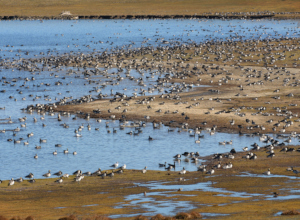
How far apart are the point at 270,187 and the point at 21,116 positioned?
28179mm

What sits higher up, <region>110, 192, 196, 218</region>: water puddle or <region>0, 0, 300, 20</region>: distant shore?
<region>0, 0, 300, 20</region>: distant shore

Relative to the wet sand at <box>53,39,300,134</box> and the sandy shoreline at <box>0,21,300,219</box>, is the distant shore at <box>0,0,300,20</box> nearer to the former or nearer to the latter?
the sandy shoreline at <box>0,21,300,219</box>

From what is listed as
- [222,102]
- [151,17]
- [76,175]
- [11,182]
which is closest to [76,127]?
[76,175]

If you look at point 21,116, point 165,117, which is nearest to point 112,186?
point 165,117

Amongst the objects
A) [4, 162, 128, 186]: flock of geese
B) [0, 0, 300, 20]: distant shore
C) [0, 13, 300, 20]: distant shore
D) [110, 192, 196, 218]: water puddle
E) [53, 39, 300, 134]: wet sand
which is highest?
[0, 0, 300, 20]: distant shore

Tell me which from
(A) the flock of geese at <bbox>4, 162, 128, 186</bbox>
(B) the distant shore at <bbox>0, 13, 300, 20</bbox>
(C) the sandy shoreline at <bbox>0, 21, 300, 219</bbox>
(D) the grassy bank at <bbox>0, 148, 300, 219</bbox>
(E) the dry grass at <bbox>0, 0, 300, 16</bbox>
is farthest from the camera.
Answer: (E) the dry grass at <bbox>0, 0, 300, 16</bbox>

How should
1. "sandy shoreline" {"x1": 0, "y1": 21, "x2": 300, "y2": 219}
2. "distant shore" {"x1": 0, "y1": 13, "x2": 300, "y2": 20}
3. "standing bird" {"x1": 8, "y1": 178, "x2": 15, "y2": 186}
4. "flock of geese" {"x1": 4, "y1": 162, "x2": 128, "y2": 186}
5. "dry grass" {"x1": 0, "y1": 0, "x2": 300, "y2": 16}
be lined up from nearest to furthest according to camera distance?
1. "sandy shoreline" {"x1": 0, "y1": 21, "x2": 300, "y2": 219}
2. "standing bird" {"x1": 8, "y1": 178, "x2": 15, "y2": 186}
3. "flock of geese" {"x1": 4, "y1": 162, "x2": 128, "y2": 186}
4. "distant shore" {"x1": 0, "y1": 13, "x2": 300, "y2": 20}
5. "dry grass" {"x1": 0, "y1": 0, "x2": 300, "y2": 16}

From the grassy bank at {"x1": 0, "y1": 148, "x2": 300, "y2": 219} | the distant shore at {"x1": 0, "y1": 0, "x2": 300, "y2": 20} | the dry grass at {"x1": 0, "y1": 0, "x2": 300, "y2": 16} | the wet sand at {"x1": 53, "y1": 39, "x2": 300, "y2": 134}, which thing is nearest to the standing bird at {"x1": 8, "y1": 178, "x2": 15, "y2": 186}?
the grassy bank at {"x1": 0, "y1": 148, "x2": 300, "y2": 219}

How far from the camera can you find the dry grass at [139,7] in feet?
541

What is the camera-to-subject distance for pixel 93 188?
29.0 meters

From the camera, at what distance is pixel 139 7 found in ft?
565

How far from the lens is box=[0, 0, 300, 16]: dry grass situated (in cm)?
16488

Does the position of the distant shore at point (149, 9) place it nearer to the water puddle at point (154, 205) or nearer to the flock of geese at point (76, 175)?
the flock of geese at point (76, 175)

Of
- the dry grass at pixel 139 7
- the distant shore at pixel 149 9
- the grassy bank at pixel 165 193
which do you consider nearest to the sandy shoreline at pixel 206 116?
Result: the grassy bank at pixel 165 193
